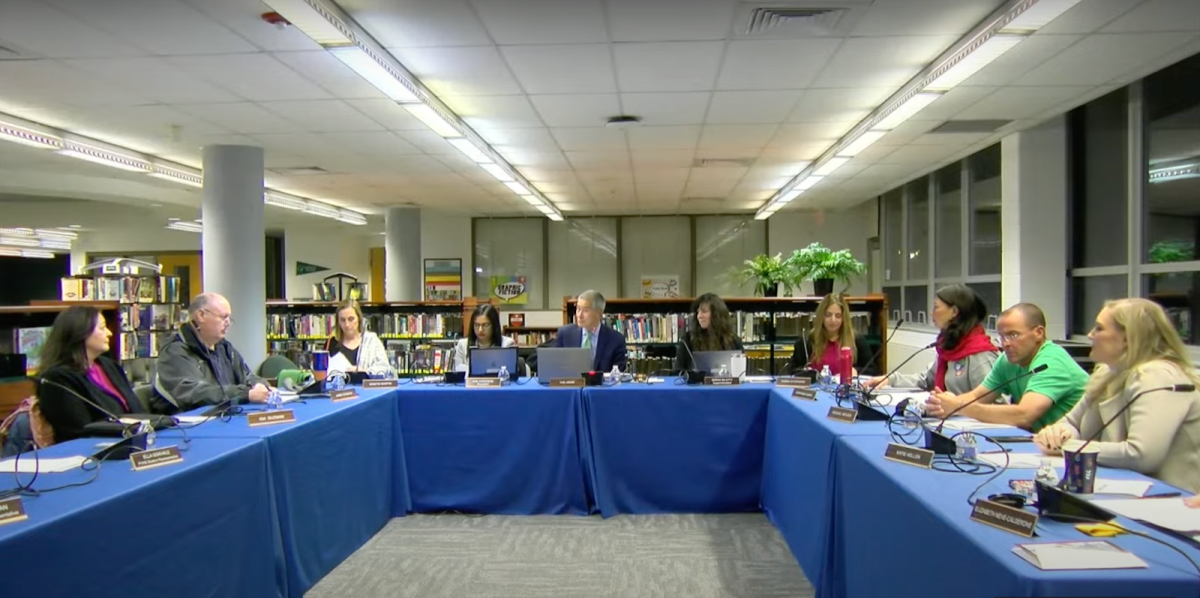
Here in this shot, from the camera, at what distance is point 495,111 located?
5203mm

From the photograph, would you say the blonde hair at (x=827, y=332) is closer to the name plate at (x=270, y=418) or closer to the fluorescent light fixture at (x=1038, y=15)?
the fluorescent light fixture at (x=1038, y=15)

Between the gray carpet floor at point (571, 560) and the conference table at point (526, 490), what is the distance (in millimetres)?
106

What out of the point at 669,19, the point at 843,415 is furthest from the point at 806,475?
the point at 669,19

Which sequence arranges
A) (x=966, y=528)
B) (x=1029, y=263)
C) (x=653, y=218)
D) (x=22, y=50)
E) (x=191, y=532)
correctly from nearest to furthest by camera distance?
(x=966, y=528), (x=191, y=532), (x=22, y=50), (x=1029, y=263), (x=653, y=218)

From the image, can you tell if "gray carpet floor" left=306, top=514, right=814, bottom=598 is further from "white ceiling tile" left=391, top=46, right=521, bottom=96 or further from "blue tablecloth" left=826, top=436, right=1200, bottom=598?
"white ceiling tile" left=391, top=46, right=521, bottom=96

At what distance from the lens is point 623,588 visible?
2969 millimetres

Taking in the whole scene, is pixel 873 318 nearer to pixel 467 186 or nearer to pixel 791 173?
pixel 791 173

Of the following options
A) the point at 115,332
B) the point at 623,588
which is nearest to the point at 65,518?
the point at 623,588

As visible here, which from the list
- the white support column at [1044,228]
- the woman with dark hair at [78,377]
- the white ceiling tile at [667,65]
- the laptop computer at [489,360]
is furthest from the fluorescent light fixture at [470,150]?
the white support column at [1044,228]

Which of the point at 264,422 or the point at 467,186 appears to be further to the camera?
the point at 467,186

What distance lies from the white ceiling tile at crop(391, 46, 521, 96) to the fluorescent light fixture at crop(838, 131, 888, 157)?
3.27 m

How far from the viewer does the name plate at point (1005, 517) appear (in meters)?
1.47

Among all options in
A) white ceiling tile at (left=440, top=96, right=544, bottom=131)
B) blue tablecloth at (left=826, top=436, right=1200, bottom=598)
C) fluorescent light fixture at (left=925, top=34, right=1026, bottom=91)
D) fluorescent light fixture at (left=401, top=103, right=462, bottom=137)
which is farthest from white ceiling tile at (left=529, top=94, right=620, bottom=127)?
blue tablecloth at (left=826, top=436, right=1200, bottom=598)

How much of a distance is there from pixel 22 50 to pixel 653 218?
9.21 metres
